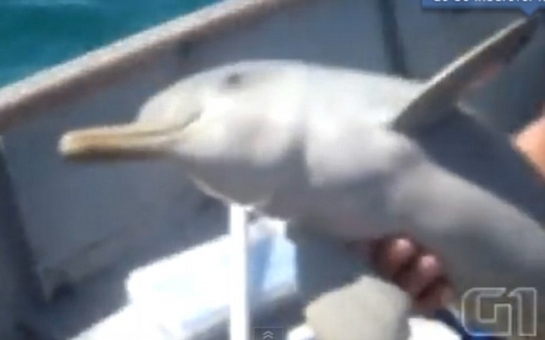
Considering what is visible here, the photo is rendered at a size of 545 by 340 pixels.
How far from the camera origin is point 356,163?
1612mm

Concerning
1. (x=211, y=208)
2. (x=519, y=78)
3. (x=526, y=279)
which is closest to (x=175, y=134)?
(x=526, y=279)

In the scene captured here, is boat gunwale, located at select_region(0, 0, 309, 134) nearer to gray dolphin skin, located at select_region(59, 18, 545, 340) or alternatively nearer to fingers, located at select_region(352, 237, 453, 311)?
gray dolphin skin, located at select_region(59, 18, 545, 340)

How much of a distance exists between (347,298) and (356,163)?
0.24 metres

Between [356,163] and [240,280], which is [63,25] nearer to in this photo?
[240,280]

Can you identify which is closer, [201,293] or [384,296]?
[384,296]

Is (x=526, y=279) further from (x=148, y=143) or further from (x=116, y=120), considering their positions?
(x=116, y=120)

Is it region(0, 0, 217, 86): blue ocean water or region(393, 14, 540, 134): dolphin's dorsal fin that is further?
region(0, 0, 217, 86): blue ocean water

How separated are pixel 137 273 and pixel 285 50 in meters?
0.71

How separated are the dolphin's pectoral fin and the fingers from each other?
3 centimetres

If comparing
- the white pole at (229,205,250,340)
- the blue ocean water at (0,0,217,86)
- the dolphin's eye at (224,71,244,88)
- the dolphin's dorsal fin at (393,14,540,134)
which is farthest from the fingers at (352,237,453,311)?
the blue ocean water at (0,0,217,86)

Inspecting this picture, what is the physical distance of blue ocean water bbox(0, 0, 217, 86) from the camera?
5.09 metres

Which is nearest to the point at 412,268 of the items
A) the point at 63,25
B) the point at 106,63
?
the point at 106,63

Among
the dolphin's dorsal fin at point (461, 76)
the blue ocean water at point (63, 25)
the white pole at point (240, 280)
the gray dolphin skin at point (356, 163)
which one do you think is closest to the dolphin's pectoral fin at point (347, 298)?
the gray dolphin skin at point (356, 163)

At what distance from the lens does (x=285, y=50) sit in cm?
285
